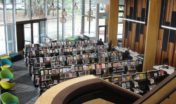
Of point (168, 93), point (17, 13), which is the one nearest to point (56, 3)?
point (17, 13)

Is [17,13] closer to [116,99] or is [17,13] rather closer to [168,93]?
[116,99]

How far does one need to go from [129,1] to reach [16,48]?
7.67 m

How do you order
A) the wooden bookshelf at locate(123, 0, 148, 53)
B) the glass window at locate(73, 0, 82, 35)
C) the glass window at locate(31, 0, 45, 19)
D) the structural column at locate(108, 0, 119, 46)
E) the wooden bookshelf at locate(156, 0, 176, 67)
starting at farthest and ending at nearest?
the glass window at locate(73, 0, 82, 35), the glass window at locate(31, 0, 45, 19), the structural column at locate(108, 0, 119, 46), the wooden bookshelf at locate(123, 0, 148, 53), the wooden bookshelf at locate(156, 0, 176, 67)

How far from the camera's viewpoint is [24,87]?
414 inches

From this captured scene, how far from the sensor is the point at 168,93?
1.72 metres

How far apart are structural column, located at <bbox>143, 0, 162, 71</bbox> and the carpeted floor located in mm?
5237

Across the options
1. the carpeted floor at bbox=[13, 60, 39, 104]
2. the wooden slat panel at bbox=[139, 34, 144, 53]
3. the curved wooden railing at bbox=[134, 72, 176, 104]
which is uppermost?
the curved wooden railing at bbox=[134, 72, 176, 104]

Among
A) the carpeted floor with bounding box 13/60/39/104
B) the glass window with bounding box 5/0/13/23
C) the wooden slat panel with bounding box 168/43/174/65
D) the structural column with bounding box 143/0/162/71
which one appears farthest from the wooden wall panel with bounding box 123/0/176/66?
the glass window with bounding box 5/0/13/23

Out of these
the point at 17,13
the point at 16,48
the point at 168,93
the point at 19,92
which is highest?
the point at 17,13

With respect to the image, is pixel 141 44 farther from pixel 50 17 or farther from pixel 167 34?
pixel 50 17

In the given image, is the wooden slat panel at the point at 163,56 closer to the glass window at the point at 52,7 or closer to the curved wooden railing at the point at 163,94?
the glass window at the point at 52,7

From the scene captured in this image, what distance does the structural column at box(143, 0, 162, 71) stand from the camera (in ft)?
35.5

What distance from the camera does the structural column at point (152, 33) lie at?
1083 centimetres

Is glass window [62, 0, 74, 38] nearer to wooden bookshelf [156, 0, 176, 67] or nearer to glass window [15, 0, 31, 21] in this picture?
glass window [15, 0, 31, 21]
